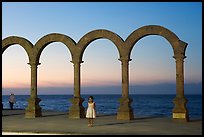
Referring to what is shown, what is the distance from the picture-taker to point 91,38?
2270 cm

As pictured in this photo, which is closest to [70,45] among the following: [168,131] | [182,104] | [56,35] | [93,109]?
[56,35]

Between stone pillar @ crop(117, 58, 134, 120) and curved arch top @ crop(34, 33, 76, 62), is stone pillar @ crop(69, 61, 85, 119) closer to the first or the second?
curved arch top @ crop(34, 33, 76, 62)

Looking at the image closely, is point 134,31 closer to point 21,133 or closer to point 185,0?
point 185,0

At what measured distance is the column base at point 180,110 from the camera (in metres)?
20.8

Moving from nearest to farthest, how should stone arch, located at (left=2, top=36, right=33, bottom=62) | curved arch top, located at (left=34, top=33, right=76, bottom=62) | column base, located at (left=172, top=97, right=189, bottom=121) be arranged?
column base, located at (left=172, top=97, right=189, bottom=121) < curved arch top, located at (left=34, top=33, right=76, bottom=62) < stone arch, located at (left=2, top=36, right=33, bottom=62)

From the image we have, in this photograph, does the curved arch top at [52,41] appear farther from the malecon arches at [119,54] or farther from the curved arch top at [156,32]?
the curved arch top at [156,32]

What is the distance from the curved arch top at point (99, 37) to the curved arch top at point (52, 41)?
0.53 meters

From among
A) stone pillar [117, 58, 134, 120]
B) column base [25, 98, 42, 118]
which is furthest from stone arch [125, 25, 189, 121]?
column base [25, 98, 42, 118]

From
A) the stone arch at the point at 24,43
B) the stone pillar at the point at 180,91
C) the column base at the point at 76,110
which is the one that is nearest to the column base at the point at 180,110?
the stone pillar at the point at 180,91

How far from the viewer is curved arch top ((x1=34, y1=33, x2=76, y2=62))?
23.2 metres

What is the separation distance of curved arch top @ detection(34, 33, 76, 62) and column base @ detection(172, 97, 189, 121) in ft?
24.1

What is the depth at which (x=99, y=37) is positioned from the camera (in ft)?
73.6

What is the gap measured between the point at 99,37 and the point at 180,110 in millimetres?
6584

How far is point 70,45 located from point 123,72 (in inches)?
157
